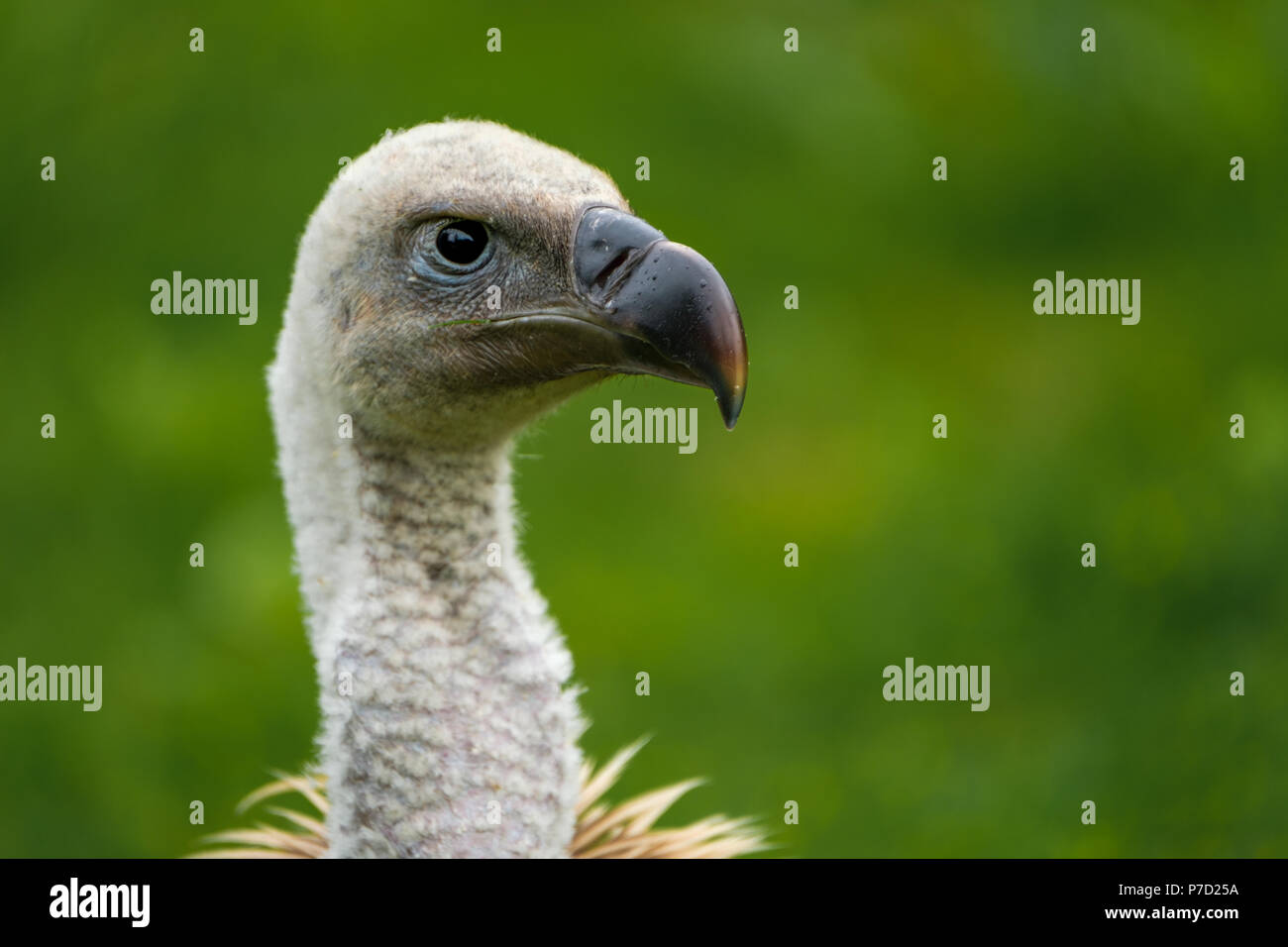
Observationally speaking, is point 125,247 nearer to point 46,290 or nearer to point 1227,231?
point 46,290

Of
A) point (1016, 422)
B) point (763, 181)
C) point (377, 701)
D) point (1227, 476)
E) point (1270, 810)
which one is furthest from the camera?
point (763, 181)

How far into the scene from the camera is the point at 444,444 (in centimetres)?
342

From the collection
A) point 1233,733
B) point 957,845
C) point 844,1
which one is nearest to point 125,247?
point 844,1

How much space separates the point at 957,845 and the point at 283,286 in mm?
3911

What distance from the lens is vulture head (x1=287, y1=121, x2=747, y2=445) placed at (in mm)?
3299

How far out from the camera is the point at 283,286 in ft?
25.9
